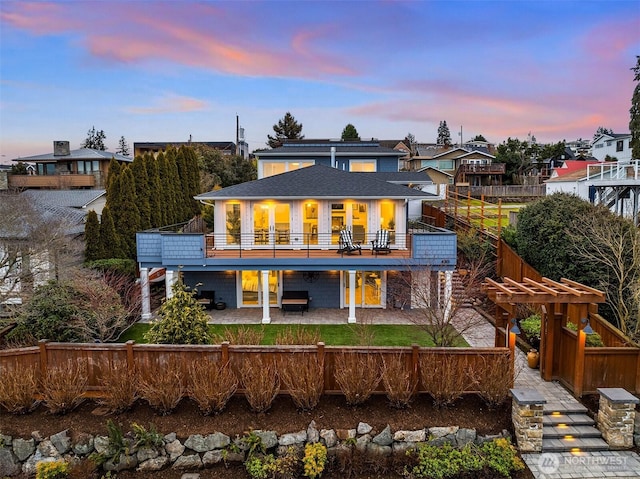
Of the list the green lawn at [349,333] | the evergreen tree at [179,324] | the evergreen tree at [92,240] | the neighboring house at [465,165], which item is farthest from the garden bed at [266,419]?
the neighboring house at [465,165]

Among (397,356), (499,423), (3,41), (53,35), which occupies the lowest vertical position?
(499,423)

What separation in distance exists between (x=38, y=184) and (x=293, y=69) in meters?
21.6

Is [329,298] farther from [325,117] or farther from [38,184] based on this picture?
[325,117]

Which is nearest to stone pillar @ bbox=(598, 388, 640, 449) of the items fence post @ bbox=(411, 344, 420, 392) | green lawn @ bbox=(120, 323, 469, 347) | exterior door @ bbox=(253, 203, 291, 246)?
fence post @ bbox=(411, 344, 420, 392)

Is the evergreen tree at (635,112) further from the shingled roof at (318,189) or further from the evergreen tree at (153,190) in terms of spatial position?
the evergreen tree at (153,190)

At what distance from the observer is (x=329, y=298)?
16812mm

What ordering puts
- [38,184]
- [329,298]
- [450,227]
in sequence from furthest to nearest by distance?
1. [38,184]
2. [450,227]
3. [329,298]

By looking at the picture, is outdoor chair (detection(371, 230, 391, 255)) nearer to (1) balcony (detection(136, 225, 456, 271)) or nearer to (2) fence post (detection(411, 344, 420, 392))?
(1) balcony (detection(136, 225, 456, 271))

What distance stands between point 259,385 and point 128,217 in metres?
13.5

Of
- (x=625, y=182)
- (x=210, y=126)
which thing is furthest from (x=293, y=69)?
(x=210, y=126)

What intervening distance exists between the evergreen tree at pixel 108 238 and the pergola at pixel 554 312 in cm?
1529

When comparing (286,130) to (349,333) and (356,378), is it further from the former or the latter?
(356,378)

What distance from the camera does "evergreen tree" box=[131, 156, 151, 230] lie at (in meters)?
19.8

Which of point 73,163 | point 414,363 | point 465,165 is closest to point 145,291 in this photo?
point 414,363
